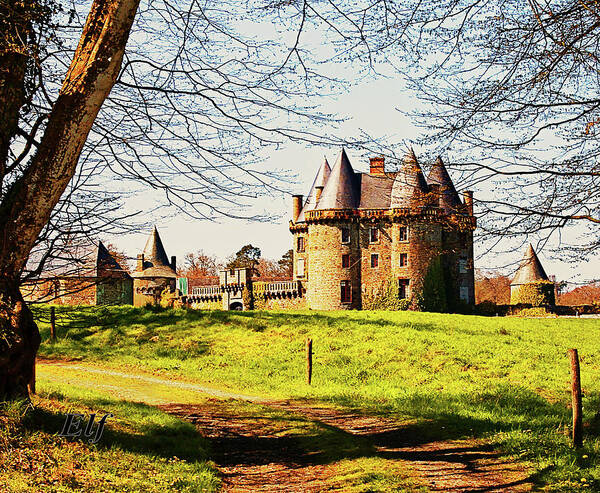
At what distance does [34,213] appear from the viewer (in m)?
6.28

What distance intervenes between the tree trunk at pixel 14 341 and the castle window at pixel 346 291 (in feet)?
131

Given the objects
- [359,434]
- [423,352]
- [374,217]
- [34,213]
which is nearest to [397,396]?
[359,434]

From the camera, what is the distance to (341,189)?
47750 millimetres

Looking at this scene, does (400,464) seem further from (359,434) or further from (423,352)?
(423,352)

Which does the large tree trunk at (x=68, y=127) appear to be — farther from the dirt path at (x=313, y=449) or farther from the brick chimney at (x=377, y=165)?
the brick chimney at (x=377, y=165)

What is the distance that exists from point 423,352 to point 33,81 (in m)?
13.7

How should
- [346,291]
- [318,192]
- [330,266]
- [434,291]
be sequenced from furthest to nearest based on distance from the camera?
[318,192], [330,266], [346,291], [434,291]

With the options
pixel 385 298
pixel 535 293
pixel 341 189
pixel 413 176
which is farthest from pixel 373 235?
pixel 413 176

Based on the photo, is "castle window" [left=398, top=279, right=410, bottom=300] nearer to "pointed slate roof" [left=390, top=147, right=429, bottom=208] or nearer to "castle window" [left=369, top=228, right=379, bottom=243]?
"castle window" [left=369, top=228, right=379, bottom=243]

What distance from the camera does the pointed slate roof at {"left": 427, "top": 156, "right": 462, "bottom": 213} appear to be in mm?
8344

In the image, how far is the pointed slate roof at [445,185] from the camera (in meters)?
8.34

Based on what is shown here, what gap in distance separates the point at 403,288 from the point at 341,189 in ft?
29.7

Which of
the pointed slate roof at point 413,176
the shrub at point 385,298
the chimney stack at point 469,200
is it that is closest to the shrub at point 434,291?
the shrub at point 385,298

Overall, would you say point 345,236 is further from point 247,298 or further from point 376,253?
point 247,298
